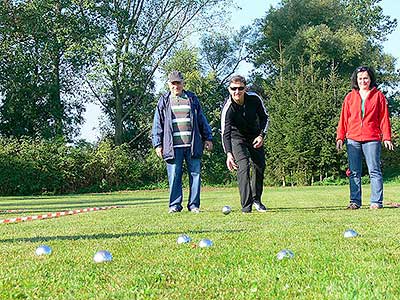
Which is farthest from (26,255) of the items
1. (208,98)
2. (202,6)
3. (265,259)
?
(202,6)

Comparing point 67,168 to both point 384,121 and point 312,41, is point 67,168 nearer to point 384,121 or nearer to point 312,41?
point 312,41

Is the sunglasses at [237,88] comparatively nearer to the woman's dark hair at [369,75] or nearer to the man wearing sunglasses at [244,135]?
the man wearing sunglasses at [244,135]

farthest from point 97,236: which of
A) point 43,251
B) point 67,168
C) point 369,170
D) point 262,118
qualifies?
point 67,168

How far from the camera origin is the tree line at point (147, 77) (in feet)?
82.5

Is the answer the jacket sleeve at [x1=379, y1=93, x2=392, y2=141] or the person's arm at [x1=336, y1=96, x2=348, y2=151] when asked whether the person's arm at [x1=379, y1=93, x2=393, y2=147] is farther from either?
the person's arm at [x1=336, y1=96, x2=348, y2=151]

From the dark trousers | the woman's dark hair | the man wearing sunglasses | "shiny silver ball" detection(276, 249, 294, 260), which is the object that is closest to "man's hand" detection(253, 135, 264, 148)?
the man wearing sunglasses

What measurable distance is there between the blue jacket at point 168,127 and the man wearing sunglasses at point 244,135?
481 mm

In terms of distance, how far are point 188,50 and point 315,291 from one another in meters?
29.3

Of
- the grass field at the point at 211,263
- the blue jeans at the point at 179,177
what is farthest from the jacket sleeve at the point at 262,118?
the grass field at the point at 211,263

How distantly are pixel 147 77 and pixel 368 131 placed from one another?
25.3 metres

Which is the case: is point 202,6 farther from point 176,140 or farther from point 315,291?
point 315,291

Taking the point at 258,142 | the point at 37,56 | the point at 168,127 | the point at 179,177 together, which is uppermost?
the point at 37,56

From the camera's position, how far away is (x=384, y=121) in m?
7.62

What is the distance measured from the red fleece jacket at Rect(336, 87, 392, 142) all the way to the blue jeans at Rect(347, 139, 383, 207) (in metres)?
0.10
